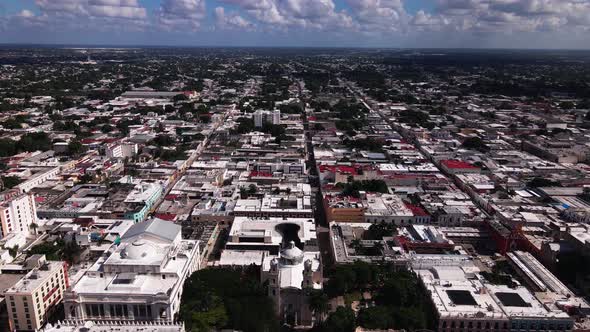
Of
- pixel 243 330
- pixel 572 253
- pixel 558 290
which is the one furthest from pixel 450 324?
pixel 572 253

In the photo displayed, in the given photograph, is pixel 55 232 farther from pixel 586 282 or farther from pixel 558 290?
pixel 586 282

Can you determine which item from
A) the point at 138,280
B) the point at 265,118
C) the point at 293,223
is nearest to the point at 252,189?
the point at 293,223

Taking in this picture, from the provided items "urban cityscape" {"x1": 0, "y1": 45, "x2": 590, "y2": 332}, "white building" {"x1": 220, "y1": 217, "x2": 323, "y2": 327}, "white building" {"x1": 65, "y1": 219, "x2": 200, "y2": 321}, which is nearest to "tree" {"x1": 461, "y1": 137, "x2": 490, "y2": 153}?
"urban cityscape" {"x1": 0, "y1": 45, "x2": 590, "y2": 332}

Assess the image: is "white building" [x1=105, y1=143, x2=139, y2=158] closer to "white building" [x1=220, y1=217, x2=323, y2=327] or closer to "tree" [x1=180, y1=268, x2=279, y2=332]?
"white building" [x1=220, y1=217, x2=323, y2=327]

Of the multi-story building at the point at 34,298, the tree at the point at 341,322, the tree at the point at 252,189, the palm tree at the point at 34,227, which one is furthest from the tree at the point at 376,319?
the palm tree at the point at 34,227

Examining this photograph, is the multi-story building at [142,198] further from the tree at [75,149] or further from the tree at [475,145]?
the tree at [475,145]

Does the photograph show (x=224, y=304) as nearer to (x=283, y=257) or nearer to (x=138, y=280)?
(x=283, y=257)
